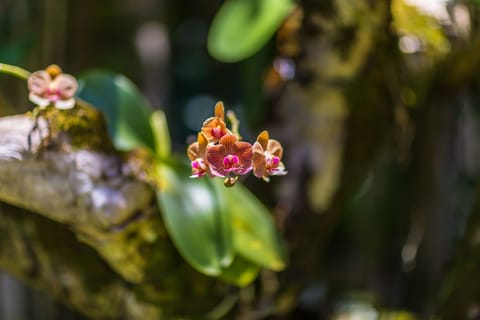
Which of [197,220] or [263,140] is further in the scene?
[197,220]

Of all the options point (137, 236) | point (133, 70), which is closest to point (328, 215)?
point (137, 236)

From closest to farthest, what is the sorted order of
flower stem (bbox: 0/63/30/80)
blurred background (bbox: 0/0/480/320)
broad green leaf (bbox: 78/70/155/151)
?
flower stem (bbox: 0/63/30/80) → broad green leaf (bbox: 78/70/155/151) → blurred background (bbox: 0/0/480/320)

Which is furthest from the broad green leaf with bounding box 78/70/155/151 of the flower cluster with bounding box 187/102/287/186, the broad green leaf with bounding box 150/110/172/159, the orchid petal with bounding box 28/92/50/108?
the flower cluster with bounding box 187/102/287/186

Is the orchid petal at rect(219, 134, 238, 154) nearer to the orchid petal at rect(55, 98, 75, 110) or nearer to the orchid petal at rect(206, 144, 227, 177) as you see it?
the orchid petal at rect(206, 144, 227, 177)

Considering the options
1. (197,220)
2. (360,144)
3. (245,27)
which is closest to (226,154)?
(197,220)

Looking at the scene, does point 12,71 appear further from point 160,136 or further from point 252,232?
point 252,232

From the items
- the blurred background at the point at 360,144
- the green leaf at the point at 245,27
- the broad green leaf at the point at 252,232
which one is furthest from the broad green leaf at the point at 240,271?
the green leaf at the point at 245,27

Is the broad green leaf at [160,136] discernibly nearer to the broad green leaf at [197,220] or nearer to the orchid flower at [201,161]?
the broad green leaf at [197,220]
